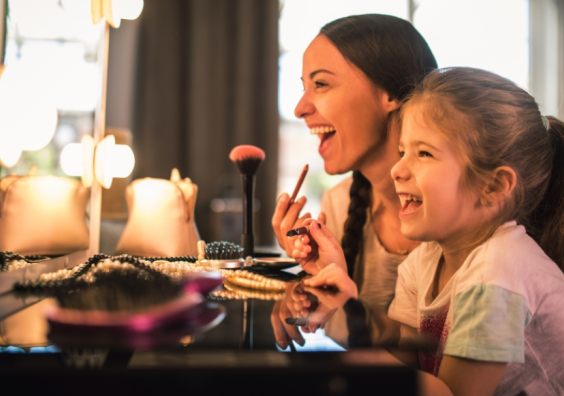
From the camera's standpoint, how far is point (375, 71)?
0.90m

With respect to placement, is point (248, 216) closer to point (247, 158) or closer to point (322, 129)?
point (247, 158)

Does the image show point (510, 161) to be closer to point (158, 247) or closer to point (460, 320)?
point (460, 320)

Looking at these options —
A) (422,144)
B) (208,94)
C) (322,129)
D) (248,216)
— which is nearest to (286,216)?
(248,216)

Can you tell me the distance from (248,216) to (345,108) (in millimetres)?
240

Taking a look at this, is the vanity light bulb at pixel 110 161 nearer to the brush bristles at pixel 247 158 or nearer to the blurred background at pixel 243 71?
the brush bristles at pixel 247 158

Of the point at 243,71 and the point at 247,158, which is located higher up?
the point at 243,71

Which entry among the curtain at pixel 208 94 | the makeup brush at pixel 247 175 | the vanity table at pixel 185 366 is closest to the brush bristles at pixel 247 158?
the makeup brush at pixel 247 175

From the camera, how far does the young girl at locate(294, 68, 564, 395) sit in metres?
0.50

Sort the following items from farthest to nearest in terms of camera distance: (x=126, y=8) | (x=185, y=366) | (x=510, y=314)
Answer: (x=126, y=8) → (x=510, y=314) → (x=185, y=366)

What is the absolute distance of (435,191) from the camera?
0.63 m

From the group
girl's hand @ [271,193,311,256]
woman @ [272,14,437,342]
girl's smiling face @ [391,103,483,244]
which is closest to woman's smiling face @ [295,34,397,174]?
woman @ [272,14,437,342]

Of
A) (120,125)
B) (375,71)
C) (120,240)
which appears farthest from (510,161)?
(120,125)

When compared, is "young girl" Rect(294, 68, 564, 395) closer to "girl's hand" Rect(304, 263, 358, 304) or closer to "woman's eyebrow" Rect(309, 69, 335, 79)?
"girl's hand" Rect(304, 263, 358, 304)

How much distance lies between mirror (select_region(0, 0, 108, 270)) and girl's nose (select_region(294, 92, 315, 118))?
35 cm
